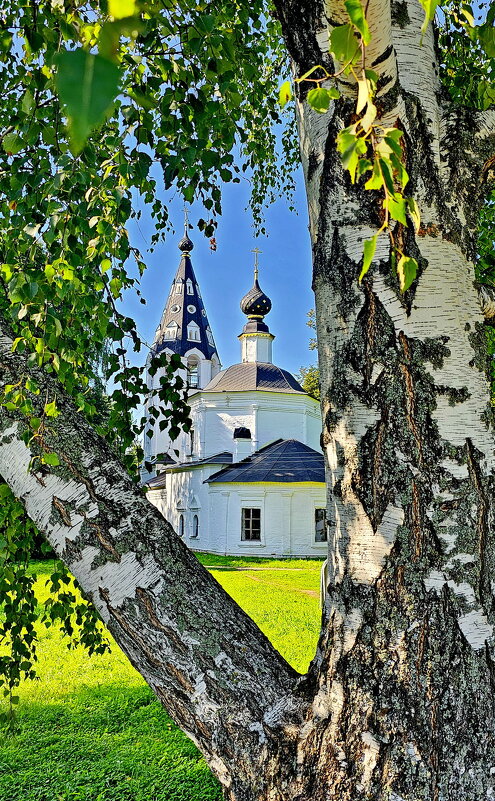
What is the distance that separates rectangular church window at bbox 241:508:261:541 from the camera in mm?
20969

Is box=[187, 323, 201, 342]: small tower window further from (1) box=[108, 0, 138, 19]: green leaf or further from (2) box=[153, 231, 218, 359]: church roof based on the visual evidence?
(1) box=[108, 0, 138, 19]: green leaf

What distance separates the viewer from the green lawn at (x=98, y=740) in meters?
4.19

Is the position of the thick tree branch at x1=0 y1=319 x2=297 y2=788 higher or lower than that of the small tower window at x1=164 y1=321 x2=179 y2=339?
lower

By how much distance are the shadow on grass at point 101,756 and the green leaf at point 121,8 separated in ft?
13.5

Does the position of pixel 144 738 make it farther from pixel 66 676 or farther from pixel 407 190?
pixel 407 190

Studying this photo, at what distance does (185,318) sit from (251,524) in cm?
1673

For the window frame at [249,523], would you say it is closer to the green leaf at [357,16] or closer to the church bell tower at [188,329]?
the church bell tower at [188,329]

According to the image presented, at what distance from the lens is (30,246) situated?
6.92ft

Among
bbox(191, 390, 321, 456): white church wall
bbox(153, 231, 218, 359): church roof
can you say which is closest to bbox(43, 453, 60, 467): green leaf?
bbox(191, 390, 321, 456): white church wall

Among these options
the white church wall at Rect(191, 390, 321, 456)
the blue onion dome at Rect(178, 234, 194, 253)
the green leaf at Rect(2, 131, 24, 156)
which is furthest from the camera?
the blue onion dome at Rect(178, 234, 194, 253)

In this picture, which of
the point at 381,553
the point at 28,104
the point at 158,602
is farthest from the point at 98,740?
the point at 28,104

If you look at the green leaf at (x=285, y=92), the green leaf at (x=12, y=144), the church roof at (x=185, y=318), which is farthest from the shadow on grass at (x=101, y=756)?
the church roof at (x=185, y=318)

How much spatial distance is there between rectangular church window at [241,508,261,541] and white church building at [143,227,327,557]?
0.03 m

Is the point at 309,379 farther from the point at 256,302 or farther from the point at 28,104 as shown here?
the point at 28,104
